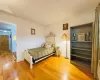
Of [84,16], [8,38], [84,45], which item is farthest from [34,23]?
[8,38]

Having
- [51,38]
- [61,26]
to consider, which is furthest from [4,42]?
[61,26]

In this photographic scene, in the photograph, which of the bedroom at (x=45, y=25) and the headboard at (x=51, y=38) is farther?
the headboard at (x=51, y=38)

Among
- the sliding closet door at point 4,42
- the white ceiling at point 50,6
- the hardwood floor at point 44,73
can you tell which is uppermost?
the white ceiling at point 50,6

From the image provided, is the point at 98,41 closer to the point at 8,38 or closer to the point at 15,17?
the point at 15,17

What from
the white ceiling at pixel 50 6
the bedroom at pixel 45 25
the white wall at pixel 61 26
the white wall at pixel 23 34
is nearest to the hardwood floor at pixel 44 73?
the bedroom at pixel 45 25

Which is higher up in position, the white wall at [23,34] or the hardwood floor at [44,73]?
the white wall at [23,34]

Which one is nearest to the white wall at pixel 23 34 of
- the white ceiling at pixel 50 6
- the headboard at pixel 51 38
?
the white ceiling at pixel 50 6

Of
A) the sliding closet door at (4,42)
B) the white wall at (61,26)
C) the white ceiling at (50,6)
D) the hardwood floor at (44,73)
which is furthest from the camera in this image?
the sliding closet door at (4,42)

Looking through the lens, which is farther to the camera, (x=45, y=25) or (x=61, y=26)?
(x=45, y=25)

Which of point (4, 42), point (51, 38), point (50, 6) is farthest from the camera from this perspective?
point (4, 42)

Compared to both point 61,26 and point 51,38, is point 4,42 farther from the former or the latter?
point 61,26

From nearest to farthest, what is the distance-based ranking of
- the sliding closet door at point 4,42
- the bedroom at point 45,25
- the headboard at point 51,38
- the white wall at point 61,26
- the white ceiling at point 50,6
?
the white ceiling at point 50,6 → the bedroom at point 45,25 → the white wall at point 61,26 → the headboard at point 51,38 → the sliding closet door at point 4,42

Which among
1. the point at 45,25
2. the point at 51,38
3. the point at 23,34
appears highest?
the point at 45,25

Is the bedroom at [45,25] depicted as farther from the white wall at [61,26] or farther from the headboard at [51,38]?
the headboard at [51,38]
